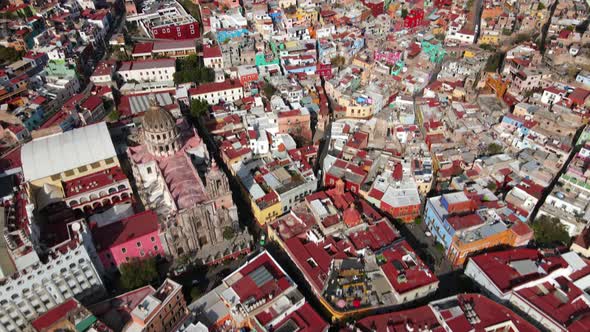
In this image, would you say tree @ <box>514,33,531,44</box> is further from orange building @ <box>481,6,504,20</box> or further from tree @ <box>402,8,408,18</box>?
tree @ <box>402,8,408,18</box>

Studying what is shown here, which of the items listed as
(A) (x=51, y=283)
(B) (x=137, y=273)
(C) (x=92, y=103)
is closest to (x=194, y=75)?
(C) (x=92, y=103)

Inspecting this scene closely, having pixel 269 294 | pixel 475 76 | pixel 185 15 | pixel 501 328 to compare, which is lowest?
pixel 501 328

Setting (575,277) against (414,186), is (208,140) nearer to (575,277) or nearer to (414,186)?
(414,186)

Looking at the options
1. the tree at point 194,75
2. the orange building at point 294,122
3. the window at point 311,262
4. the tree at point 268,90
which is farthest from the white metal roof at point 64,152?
the window at point 311,262

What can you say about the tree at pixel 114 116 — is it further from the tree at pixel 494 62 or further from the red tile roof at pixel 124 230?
the tree at pixel 494 62

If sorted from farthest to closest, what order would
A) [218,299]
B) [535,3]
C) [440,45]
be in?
[535,3] → [440,45] → [218,299]

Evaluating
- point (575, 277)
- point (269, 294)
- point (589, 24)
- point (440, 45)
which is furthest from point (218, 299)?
point (589, 24)

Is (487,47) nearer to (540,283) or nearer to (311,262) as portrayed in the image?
(540,283)
